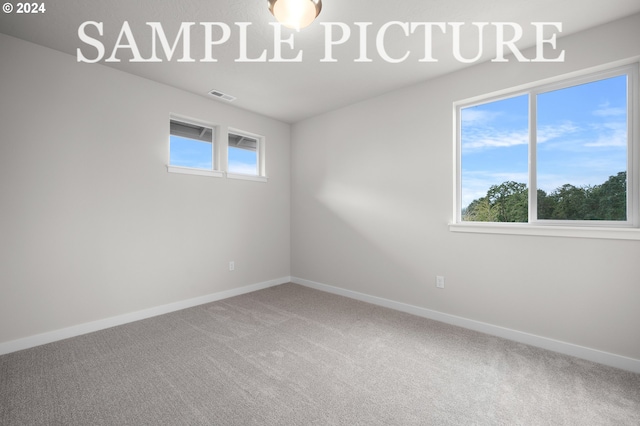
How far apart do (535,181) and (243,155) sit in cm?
355

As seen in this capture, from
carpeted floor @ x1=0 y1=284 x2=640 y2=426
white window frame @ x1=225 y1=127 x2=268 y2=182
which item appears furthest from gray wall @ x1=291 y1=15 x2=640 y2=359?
white window frame @ x1=225 y1=127 x2=268 y2=182

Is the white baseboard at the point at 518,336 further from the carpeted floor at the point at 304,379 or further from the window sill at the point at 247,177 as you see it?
the window sill at the point at 247,177

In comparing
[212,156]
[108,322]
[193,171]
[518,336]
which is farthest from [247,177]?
[518,336]

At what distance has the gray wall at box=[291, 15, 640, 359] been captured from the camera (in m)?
2.17

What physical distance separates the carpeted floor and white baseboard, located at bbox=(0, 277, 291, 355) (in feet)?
0.28

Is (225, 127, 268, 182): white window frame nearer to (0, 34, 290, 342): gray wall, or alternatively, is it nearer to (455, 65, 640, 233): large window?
(0, 34, 290, 342): gray wall

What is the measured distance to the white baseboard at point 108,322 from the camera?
2.32 meters

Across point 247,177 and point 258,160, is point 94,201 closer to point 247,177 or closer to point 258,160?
point 247,177

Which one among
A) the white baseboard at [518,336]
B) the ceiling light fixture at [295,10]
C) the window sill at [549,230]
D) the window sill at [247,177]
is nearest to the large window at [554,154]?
the window sill at [549,230]

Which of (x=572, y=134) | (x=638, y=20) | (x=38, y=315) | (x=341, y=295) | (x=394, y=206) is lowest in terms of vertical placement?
(x=341, y=295)

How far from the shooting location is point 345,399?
1.73 m

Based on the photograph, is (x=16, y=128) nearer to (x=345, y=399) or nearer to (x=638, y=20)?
(x=345, y=399)

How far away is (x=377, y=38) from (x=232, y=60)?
138 cm

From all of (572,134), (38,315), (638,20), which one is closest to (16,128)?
(38,315)
